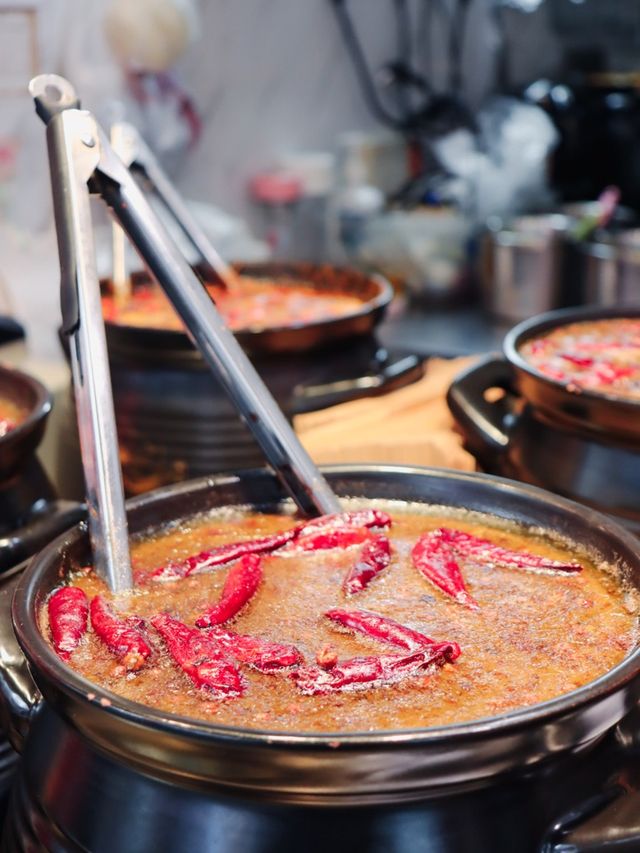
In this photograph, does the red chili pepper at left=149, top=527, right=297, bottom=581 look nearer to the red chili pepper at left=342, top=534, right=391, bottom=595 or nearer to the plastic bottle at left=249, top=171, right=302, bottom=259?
the red chili pepper at left=342, top=534, right=391, bottom=595

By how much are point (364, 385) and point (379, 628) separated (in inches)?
53.3

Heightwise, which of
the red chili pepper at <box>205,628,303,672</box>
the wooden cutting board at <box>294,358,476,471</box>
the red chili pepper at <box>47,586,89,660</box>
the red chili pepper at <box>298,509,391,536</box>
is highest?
the red chili pepper at <box>47,586,89,660</box>

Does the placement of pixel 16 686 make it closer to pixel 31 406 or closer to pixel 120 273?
pixel 31 406

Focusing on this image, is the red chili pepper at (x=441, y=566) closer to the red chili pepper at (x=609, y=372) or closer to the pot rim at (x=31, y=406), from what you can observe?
the pot rim at (x=31, y=406)

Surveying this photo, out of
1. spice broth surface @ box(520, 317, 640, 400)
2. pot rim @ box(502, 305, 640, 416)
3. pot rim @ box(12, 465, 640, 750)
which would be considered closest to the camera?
pot rim @ box(12, 465, 640, 750)

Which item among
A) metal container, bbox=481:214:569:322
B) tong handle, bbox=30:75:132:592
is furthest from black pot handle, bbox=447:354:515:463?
metal container, bbox=481:214:569:322

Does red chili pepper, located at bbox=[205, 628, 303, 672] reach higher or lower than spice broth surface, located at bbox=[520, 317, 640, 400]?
higher

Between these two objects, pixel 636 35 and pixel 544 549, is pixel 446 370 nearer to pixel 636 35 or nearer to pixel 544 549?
pixel 544 549

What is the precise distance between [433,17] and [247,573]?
507cm

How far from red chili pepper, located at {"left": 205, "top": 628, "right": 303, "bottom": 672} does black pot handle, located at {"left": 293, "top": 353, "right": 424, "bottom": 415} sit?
126 centimetres

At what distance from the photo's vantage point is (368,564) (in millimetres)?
1275

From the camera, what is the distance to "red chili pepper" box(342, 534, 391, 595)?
4.06ft

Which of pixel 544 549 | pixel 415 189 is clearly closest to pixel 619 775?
pixel 544 549

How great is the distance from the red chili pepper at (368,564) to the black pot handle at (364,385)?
1.03 metres
